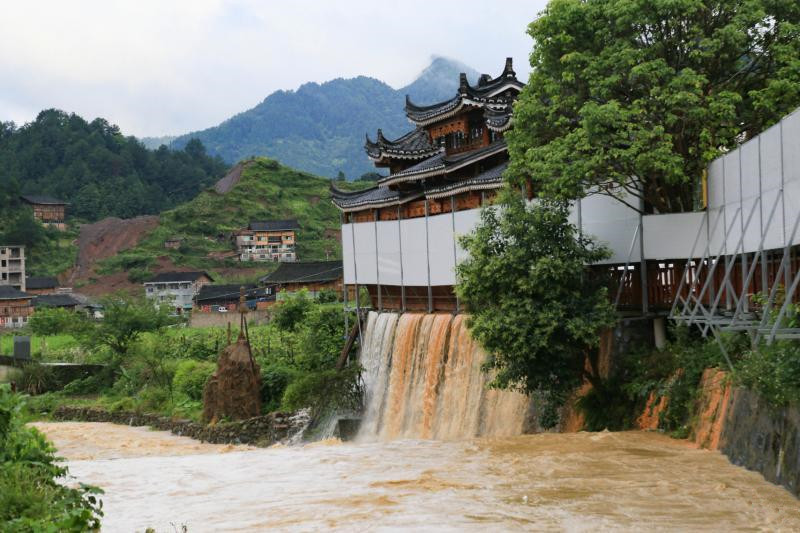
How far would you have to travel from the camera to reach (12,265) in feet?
297

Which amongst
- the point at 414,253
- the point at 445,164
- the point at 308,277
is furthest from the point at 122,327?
the point at 445,164

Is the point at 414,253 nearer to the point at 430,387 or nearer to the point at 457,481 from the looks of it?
the point at 430,387

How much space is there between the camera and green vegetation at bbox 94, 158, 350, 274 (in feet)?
315

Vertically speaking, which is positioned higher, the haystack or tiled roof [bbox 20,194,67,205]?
tiled roof [bbox 20,194,67,205]

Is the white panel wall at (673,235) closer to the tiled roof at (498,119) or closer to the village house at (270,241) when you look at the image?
the tiled roof at (498,119)

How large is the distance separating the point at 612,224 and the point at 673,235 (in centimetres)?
190

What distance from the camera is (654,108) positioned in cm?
1830

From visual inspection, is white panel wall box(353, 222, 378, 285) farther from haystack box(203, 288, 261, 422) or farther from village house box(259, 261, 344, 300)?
village house box(259, 261, 344, 300)

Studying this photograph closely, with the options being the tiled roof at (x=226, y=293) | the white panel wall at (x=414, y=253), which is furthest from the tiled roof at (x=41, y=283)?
the white panel wall at (x=414, y=253)

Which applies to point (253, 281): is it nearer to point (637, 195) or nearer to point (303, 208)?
point (303, 208)

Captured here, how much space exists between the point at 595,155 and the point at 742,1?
4163mm

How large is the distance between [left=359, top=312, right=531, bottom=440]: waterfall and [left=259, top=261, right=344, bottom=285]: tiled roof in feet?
125

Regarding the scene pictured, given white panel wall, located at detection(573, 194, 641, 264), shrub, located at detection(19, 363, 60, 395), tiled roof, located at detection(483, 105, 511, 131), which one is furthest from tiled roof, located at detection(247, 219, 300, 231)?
white panel wall, located at detection(573, 194, 641, 264)

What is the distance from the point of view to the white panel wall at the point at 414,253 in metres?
28.0
